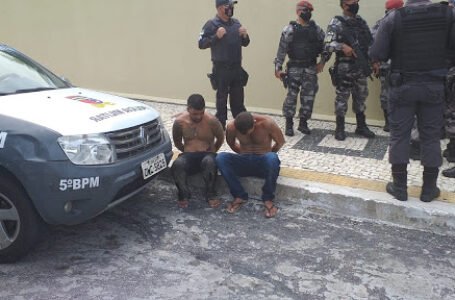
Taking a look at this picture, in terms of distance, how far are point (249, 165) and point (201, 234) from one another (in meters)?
0.87

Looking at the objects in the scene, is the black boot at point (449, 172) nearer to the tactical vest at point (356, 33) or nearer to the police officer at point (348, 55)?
the police officer at point (348, 55)

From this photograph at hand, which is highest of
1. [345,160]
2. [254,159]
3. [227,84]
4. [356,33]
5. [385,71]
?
[356,33]

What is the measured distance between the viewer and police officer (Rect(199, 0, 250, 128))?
6.03 metres

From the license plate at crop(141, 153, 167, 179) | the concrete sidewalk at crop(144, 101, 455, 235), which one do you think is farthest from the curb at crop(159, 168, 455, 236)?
the license plate at crop(141, 153, 167, 179)

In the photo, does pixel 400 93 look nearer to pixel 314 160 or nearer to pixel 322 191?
pixel 322 191

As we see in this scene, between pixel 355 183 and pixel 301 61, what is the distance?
2.12 meters

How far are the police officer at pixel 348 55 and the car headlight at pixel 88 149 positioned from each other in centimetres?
336

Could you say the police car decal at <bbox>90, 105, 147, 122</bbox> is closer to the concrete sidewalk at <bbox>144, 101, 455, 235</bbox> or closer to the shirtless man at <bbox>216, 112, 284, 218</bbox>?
the shirtless man at <bbox>216, 112, 284, 218</bbox>

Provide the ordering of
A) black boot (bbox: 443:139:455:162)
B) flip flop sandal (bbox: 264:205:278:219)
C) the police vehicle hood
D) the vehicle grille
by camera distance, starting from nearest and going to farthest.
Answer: the police vehicle hood, the vehicle grille, flip flop sandal (bbox: 264:205:278:219), black boot (bbox: 443:139:455:162)

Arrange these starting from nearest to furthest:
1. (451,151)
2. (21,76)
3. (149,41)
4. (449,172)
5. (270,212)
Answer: (21,76), (270,212), (449,172), (451,151), (149,41)

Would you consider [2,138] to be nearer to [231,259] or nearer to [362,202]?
[231,259]

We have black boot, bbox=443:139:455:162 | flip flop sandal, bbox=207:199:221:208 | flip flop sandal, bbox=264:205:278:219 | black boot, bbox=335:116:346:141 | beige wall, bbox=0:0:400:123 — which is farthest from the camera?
beige wall, bbox=0:0:400:123

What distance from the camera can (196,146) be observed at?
4.69 meters

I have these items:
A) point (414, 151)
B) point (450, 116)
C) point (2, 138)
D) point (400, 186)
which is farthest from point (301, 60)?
point (2, 138)
